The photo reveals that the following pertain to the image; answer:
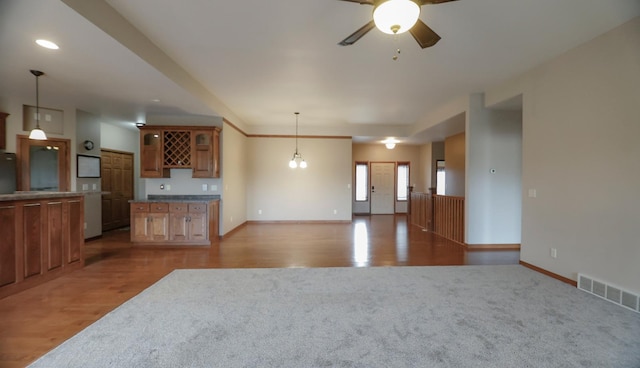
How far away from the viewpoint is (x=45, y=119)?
4.89 metres

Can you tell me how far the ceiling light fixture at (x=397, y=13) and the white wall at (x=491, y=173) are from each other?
3.80 metres

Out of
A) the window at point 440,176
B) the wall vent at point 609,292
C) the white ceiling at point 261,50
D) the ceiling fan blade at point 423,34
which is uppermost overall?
the white ceiling at point 261,50

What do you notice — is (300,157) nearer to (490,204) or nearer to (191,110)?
(191,110)

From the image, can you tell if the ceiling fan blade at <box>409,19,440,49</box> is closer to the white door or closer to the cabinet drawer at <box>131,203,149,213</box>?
the cabinet drawer at <box>131,203,149,213</box>

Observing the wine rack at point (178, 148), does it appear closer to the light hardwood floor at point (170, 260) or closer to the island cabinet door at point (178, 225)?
the island cabinet door at point (178, 225)

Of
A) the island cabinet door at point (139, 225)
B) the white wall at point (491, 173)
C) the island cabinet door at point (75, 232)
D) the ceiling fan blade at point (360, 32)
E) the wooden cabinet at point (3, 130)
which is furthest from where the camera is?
the island cabinet door at point (139, 225)

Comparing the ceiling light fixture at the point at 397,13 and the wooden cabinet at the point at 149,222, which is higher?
the ceiling light fixture at the point at 397,13

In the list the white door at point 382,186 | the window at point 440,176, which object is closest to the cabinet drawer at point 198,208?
the white door at point 382,186

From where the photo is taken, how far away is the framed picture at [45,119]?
15.4ft

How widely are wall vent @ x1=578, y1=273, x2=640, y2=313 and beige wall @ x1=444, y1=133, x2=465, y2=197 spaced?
4200 millimetres

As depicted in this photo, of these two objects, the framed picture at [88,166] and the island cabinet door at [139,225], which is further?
the framed picture at [88,166]

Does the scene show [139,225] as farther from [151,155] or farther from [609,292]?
[609,292]

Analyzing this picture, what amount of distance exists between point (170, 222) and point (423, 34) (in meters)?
5.16

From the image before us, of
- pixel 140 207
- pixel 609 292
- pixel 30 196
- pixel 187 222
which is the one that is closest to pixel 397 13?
pixel 609 292
